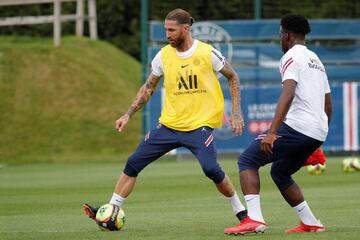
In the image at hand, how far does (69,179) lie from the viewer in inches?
886

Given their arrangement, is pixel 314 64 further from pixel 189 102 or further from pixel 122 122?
pixel 122 122

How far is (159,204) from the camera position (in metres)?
15.7

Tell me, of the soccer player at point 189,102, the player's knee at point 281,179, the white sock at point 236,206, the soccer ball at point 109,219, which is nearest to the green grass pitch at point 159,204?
the soccer ball at point 109,219

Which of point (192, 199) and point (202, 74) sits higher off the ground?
point (202, 74)

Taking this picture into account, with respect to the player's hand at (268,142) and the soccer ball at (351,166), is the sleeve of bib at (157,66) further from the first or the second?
the soccer ball at (351,166)

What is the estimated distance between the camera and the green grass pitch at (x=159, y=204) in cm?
1122

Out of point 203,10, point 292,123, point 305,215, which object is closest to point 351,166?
point 305,215

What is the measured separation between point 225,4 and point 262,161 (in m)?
27.6

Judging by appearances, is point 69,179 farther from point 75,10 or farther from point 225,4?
point 75,10

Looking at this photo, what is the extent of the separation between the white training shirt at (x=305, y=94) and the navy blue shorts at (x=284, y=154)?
8 centimetres

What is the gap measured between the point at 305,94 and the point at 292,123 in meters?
0.32

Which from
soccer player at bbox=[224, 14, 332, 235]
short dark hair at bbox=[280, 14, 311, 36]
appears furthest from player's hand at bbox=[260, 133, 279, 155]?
short dark hair at bbox=[280, 14, 311, 36]

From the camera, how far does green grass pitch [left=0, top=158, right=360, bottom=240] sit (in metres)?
11.2

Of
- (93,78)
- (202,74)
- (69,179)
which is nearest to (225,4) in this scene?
(93,78)
